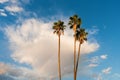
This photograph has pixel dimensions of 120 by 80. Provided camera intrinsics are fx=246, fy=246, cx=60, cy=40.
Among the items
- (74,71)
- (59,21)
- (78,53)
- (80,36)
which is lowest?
(74,71)

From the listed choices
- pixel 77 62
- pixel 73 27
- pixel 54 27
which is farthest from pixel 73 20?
pixel 77 62

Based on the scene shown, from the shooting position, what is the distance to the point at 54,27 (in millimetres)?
68312

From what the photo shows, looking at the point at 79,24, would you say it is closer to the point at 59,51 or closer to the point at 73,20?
the point at 73,20

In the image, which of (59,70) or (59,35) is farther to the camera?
(59,35)

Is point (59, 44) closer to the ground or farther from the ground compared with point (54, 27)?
closer to the ground

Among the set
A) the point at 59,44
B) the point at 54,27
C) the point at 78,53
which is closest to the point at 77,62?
the point at 78,53

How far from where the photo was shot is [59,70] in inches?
2454

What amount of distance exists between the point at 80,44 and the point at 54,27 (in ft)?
28.5

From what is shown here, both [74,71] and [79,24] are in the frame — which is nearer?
[74,71]

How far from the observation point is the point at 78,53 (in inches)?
2530

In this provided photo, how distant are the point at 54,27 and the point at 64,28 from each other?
280cm

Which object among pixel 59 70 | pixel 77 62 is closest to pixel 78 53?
pixel 77 62

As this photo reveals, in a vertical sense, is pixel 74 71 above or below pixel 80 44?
below

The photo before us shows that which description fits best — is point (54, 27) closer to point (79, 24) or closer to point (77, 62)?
point (79, 24)
